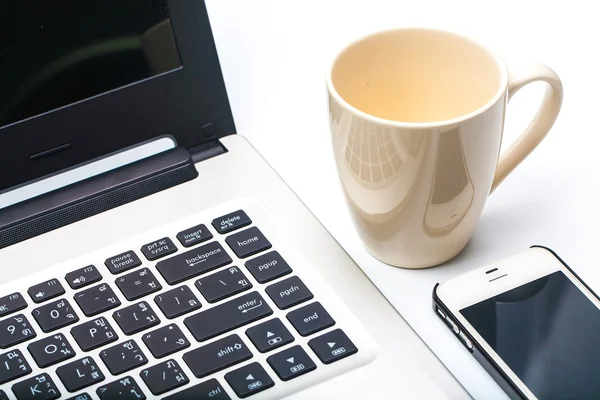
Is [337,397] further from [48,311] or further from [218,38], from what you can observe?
[218,38]

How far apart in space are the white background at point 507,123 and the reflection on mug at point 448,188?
1.8 inches

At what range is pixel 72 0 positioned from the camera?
402 mm

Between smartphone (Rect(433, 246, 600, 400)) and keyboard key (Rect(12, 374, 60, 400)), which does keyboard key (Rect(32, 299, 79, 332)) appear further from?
smartphone (Rect(433, 246, 600, 400))

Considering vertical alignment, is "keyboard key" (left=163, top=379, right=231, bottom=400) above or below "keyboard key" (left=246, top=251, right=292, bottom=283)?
below

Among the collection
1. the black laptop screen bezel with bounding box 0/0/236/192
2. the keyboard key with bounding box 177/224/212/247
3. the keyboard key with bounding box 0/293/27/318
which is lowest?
the keyboard key with bounding box 0/293/27/318

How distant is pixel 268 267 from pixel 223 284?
3 cm

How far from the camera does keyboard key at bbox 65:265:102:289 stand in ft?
1.30

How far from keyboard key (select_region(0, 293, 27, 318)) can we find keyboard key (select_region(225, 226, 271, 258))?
0.37 ft

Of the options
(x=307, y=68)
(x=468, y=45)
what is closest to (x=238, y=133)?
(x=307, y=68)

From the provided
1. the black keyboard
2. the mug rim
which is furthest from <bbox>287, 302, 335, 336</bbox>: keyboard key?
the mug rim

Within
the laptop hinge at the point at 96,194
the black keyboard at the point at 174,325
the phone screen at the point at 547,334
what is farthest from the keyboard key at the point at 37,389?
the phone screen at the point at 547,334

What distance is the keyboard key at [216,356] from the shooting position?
359mm

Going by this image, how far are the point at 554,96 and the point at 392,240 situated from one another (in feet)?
0.37

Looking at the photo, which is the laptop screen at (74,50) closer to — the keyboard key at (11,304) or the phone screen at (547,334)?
the keyboard key at (11,304)
